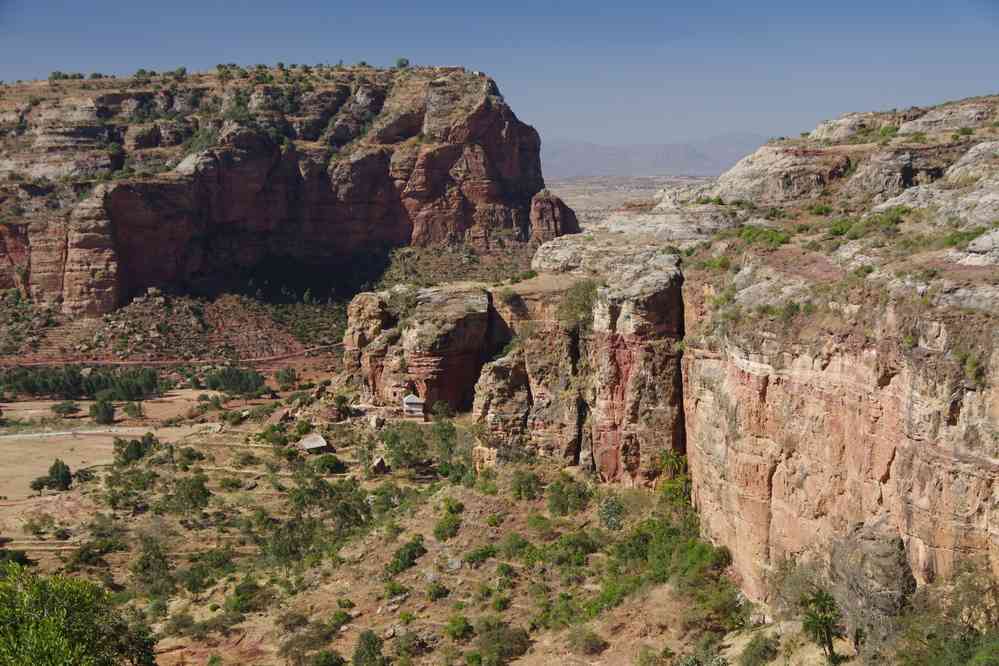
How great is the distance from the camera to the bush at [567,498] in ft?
112

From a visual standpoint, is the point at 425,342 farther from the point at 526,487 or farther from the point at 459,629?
the point at 459,629

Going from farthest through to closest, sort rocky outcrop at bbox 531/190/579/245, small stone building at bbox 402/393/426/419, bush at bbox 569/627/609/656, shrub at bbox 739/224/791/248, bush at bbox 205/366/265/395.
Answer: rocky outcrop at bbox 531/190/579/245, bush at bbox 205/366/265/395, small stone building at bbox 402/393/426/419, shrub at bbox 739/224/791/248, bush at bbox 569/627/609/656

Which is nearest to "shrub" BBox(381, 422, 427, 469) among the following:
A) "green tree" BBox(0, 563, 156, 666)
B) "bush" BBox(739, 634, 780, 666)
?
"green tree" BBox(0, 563, 156, 666)

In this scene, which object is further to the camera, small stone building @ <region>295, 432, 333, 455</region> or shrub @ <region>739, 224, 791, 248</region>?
small stone building @ <region>295, 432, 333, 455</region>

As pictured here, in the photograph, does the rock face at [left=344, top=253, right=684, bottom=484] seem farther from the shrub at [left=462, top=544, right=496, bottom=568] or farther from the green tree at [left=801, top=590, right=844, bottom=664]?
the green tree at [left=801, top=590, right=844, bottom=664]

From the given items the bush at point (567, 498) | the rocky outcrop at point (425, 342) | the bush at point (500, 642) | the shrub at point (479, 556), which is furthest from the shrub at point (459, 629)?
the rocky outcrop at point (425, 342)

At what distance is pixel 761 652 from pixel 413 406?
25.2m

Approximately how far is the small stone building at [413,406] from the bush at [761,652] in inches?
950

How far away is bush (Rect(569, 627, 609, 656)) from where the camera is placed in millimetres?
27750

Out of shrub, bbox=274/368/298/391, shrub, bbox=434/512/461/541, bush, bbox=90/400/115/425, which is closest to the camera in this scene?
shrub, bbox=434/512/461/541

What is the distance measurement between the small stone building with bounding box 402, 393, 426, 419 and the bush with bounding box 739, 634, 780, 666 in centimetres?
2413

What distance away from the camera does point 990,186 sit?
27938 mm

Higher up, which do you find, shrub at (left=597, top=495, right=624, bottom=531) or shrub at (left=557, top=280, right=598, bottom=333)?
shrub at (left=557, top=280, right=598, bottom=333)

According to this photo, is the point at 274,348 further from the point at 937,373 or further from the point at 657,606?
the point at 937,373
